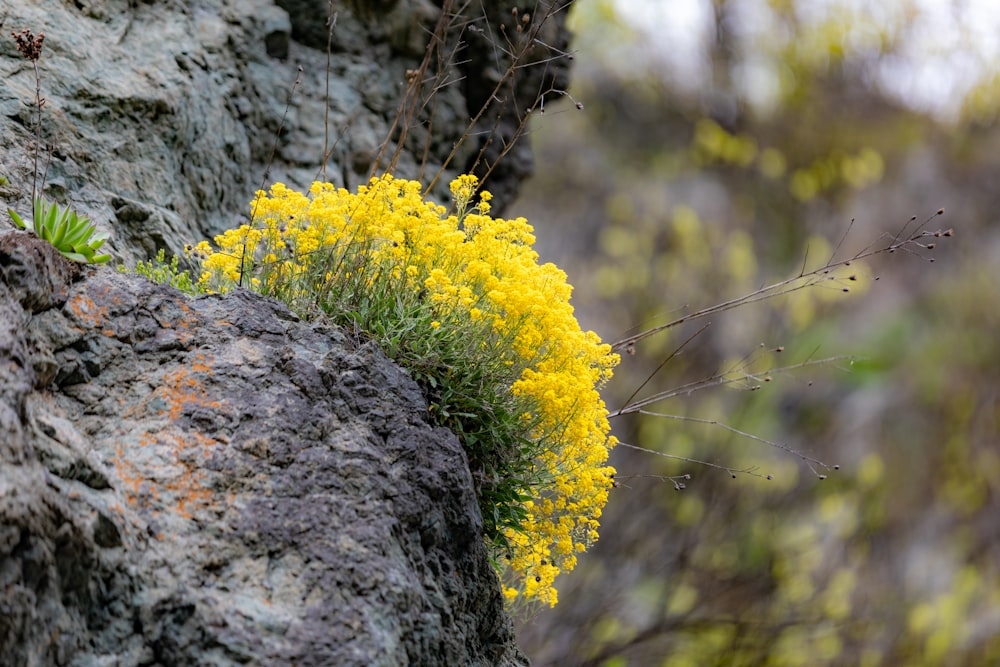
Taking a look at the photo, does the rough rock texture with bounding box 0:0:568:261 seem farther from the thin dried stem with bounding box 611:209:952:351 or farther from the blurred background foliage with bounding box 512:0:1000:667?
the blurred background foliage with bounding box 512:0:1000:667

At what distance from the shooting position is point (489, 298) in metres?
3.43

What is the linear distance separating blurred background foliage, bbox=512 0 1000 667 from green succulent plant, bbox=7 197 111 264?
4.93m

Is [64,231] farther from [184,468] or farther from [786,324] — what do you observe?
[786,324]

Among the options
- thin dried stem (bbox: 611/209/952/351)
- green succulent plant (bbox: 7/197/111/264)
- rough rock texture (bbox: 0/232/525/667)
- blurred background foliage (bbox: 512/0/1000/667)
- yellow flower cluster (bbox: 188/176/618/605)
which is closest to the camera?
rough rock texture (bbox: 0/232/525/667)

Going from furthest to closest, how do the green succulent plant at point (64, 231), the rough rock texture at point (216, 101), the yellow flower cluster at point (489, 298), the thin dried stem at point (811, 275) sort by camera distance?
the rough rock texture at point (216, 101) → the thin dried stem at point (811, 275) → the yellow flower cluster at point (489, 298) → the green succulent plant at point (64, 231)

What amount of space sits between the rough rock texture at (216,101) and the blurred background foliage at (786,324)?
2.09m

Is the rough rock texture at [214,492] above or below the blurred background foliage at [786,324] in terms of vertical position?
below

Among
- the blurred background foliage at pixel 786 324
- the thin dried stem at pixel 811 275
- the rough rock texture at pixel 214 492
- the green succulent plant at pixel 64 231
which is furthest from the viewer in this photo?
the blurred background foliage at pixel 786 324

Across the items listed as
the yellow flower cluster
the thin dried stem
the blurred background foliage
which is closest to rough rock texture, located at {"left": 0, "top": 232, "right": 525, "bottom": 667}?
the yellow flower cluster

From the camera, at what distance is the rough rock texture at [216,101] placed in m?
4.03

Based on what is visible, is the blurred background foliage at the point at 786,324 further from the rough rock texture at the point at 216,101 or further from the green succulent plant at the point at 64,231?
the green succulent plant at the point at 64,231

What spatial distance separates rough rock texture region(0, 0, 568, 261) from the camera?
13.2 feet

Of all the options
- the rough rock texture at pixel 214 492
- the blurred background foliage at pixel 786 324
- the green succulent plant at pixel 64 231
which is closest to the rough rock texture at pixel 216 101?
the green succulent plant at pixel 64 231

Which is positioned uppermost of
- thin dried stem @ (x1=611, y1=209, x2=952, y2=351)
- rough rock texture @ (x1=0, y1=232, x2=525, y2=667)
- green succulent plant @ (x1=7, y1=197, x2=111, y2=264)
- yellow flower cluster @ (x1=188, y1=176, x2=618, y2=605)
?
thin dried stem @ (x1=611, y1=209, x2=952, y2=351)
